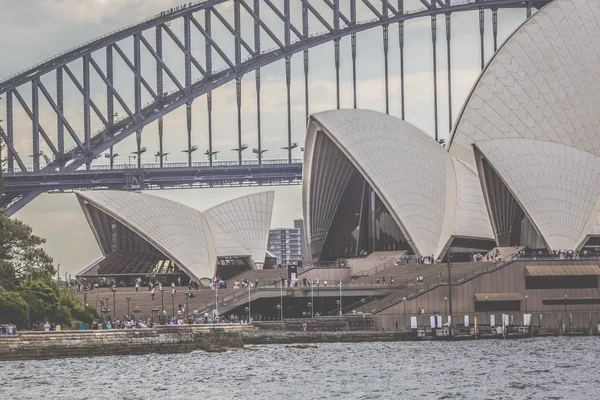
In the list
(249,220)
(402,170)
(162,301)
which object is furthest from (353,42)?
(162,301)

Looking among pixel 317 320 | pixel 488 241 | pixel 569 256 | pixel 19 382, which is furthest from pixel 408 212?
pixel 19 382

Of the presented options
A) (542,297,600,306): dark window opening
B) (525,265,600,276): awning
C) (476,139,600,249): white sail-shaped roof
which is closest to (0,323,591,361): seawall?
(542,297,600,306): dark window opening

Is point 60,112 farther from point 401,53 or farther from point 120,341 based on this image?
point 120,341

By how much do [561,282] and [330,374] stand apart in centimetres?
3111

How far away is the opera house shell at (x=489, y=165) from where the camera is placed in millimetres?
111625

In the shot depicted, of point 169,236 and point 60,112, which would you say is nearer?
point 169,236

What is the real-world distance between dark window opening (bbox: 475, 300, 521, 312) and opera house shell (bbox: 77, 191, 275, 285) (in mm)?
21704

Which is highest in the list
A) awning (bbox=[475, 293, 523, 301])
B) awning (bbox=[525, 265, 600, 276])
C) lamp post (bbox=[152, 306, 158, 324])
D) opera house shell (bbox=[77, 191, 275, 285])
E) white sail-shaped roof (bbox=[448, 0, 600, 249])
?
white sail-shaped roof (bbox=[448, 0, 600, 249])

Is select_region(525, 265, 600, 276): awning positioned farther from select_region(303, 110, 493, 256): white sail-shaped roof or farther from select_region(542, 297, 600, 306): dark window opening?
select_region(303, 110, 493, 256): white sail-shaped roof

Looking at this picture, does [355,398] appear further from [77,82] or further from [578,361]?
[77,82]

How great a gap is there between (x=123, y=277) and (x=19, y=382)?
1789 inches

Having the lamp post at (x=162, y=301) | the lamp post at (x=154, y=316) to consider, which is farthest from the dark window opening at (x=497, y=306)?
the lamp post at (x=154, y=316)

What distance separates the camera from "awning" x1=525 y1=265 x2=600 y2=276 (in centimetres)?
10050

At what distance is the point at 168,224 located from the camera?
11581 centimetres
